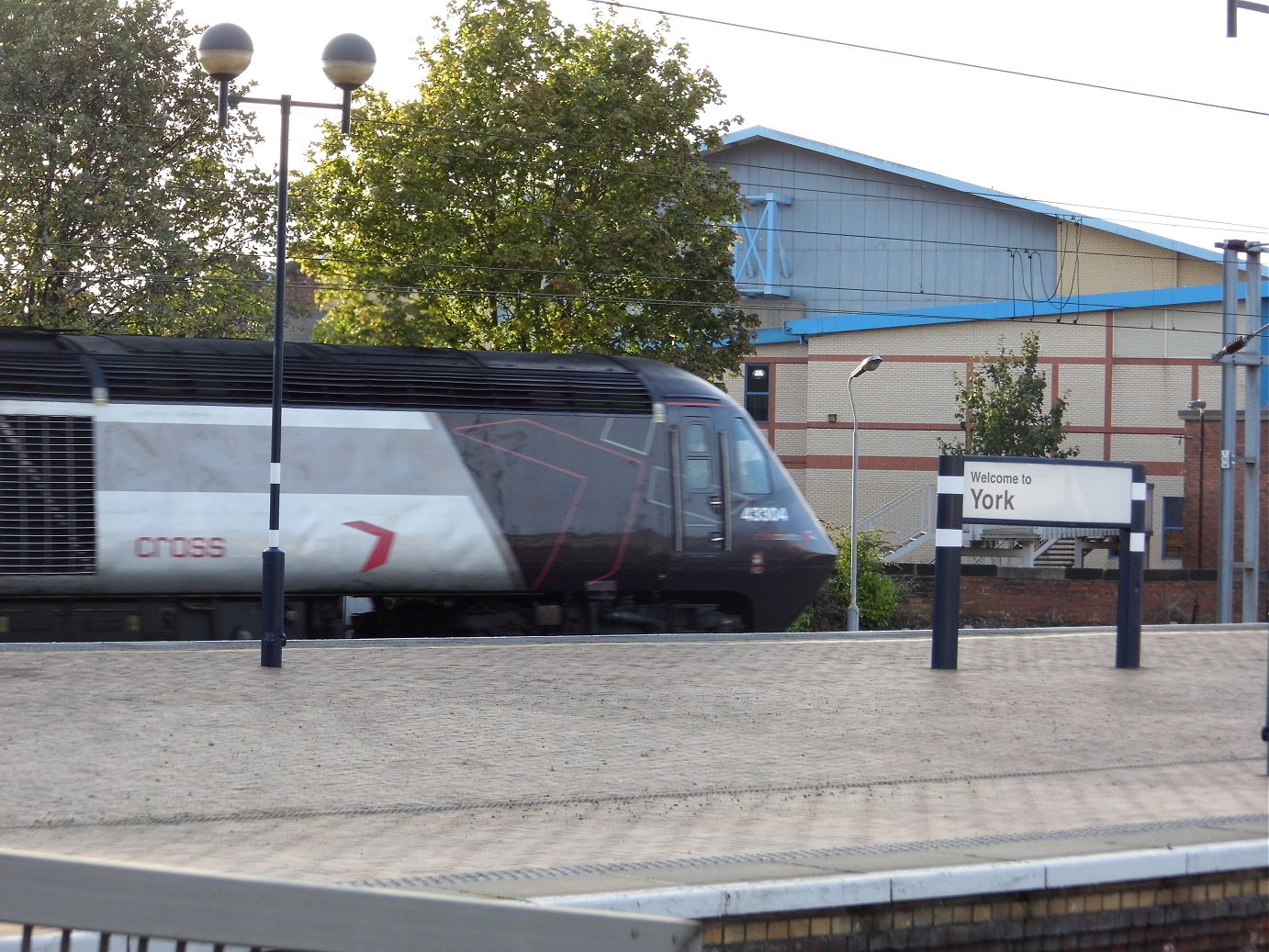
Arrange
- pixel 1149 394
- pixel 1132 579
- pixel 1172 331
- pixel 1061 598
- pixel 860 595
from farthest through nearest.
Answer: pixel 1149 394, pixel 1172 331, pixel 1061 598, pixel 860 595, pixel 1132 579

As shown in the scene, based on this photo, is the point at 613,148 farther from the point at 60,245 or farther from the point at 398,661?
the point at 398,661

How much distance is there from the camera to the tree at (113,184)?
26.8 metres

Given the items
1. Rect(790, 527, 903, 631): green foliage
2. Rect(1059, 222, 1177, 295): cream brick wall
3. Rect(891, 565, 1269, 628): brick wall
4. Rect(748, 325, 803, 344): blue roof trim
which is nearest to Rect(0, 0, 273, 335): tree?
Rect(790, 527, 903, 631): green foliage

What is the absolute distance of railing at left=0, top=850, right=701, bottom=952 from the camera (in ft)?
9.47

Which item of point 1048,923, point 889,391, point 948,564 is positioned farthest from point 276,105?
point 889,391

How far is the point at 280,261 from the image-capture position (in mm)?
13406

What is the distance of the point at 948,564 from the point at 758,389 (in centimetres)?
3495

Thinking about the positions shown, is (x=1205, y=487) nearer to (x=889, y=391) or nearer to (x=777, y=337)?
(x=889, y=391)

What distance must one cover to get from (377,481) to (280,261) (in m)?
3.79

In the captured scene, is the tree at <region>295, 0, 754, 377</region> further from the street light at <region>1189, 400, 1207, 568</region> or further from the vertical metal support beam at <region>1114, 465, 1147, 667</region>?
the vertical metal support beam at <region>1114, 465, 1147, 667</region>

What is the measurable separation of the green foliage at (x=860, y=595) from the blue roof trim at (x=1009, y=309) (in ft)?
27.8

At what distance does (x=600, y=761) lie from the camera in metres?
8.92

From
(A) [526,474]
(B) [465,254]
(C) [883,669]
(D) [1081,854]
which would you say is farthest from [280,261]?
(B) [465,254]

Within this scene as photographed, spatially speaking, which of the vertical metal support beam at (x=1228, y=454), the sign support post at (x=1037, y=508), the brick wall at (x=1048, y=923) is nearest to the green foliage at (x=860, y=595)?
the vertical metal support beam at (x=1228, y=454)
